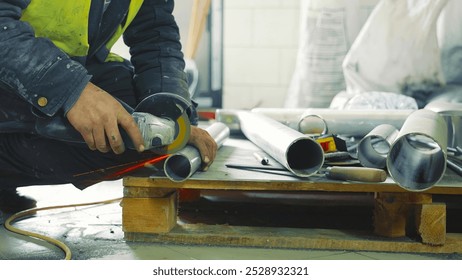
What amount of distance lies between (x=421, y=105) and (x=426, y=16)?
42cm

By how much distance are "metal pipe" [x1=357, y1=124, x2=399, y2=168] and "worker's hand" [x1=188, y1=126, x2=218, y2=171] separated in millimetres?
419

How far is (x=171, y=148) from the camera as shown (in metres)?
1.71

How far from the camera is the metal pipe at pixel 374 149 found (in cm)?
176

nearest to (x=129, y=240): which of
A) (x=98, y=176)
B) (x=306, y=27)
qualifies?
(x=98, y=176)

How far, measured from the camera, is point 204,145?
1.77 meters

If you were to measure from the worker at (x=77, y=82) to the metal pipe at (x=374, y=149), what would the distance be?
0.42 meters

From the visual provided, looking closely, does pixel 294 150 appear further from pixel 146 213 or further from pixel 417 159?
pixel 146 213

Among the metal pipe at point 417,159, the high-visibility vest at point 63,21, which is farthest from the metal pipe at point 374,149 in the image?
the high-visibility vest at point 63,21

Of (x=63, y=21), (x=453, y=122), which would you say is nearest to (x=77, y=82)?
(x=63, y=21)

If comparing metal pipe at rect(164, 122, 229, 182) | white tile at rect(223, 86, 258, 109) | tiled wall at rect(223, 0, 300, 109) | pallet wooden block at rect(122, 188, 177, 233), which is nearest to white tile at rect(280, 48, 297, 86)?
tiled wall at rect(223, 0, 300, 109)

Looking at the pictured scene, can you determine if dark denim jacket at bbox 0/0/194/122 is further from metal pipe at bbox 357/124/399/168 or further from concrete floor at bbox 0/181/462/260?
metal pipe at bbox 357/124/399/168

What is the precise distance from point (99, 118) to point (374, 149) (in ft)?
2.64

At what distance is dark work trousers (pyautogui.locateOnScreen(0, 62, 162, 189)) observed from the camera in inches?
71.3

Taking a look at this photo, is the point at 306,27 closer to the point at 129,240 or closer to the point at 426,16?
the point at 426,16
